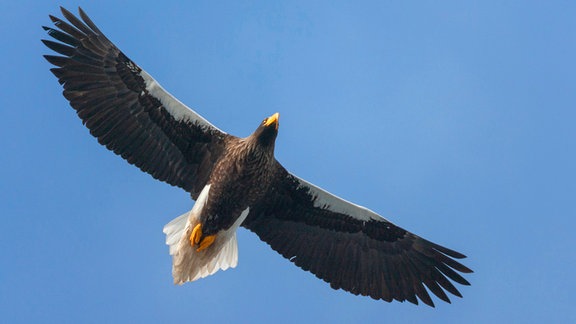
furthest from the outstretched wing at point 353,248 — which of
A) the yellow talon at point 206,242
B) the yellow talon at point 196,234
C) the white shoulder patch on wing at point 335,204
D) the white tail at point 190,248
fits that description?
the yellow talon at point 196,234

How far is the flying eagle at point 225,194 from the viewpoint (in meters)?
14.3

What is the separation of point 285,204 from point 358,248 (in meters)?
1.13

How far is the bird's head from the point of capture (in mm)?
14281

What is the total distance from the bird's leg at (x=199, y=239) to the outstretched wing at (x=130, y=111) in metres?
0.48

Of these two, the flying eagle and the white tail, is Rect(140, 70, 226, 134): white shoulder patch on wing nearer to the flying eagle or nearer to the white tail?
the flying eagle

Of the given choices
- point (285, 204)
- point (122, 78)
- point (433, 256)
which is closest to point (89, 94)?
point (122, 78)

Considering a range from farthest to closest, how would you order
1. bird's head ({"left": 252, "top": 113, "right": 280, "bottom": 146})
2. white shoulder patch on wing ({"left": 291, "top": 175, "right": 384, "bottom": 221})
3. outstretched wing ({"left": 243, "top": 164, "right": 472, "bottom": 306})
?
outstretched wing ({"left": 243, "top": 164, "right": 472, "bottom": 306}), white shoulder patch on wing ({"left": 291, "top": 175, "right": 384, "bottom": 221}), bird's head ({"left": 252, "top": 113, "right": 280, "bottom": 146})

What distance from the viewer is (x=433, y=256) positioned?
48.8ft

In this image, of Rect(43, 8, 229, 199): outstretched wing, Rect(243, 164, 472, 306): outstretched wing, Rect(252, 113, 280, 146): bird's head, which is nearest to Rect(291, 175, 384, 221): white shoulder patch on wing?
Rect(243, 164, 472, 306): outstretched wing

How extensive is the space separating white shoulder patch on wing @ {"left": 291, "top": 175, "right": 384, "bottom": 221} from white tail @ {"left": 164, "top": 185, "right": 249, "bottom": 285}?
2.89ft

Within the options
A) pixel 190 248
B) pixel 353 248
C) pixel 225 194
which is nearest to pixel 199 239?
pixel 190 248

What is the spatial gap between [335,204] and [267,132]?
4.56 ft

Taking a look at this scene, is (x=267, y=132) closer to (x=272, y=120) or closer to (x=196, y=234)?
(x=272, y=120)

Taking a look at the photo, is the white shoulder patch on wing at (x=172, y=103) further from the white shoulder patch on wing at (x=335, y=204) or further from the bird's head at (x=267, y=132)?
the white shoulder patch on wing at (x=335, y=204)
